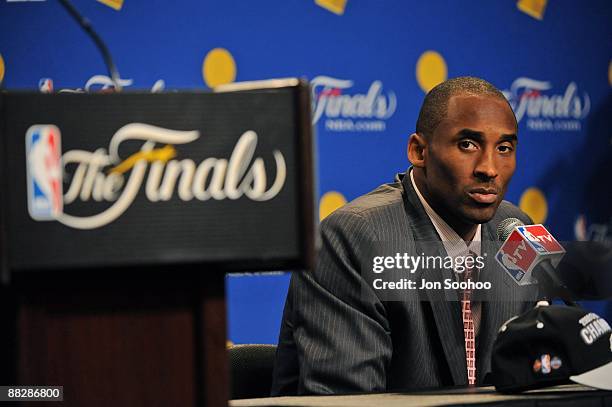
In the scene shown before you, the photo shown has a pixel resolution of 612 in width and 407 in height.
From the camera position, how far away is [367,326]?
1.91 meters

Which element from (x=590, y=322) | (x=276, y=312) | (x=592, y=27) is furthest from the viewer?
(x=592, y=27)

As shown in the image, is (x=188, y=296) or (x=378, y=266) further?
(x=378, y=266)

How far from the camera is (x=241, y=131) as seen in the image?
0.96 meters

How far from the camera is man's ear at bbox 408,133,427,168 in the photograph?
7.45ft

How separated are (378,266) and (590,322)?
73 cm

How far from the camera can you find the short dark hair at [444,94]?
2148 mm

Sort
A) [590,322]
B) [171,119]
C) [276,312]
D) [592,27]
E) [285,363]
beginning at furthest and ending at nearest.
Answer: [592,27] → [276,312] → [285,363] → [590,322] → [171,119]

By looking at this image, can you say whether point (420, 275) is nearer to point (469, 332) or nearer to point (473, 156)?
point (469, 332)

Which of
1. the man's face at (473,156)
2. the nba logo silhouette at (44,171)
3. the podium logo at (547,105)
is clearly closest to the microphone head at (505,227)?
the man's face at (473,156)

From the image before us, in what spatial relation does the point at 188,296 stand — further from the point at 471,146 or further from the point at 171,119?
the point at 471,146

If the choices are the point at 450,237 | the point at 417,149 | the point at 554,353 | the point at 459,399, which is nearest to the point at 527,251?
the point at 554,353

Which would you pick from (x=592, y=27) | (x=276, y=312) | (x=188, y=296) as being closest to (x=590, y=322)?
(x=188, y=296)

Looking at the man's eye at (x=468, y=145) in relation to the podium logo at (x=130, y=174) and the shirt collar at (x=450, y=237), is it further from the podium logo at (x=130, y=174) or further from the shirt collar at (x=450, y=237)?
the podium logo at (x=130, y=174)

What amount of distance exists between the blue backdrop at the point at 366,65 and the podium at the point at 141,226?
89.3 inches
